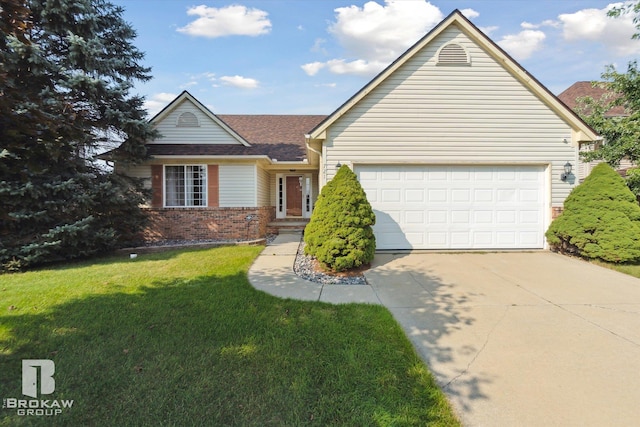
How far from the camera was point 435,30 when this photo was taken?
314 inches

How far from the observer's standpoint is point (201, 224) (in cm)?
1091

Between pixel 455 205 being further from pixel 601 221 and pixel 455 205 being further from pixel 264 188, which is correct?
pixel 264 188

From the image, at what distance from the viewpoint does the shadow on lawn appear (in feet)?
7.62

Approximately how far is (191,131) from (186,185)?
7.16 feet

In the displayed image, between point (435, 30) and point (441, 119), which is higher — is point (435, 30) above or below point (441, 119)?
above

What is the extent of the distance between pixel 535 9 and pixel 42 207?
49.4 ft

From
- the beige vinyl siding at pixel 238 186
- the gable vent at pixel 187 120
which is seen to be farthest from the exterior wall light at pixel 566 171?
the gable vent at pixel 187 120

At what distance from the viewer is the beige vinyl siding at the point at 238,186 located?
1104 cm

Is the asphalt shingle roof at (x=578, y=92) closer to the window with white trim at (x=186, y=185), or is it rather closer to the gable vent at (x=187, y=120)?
the gable vent at (x=187, y=120)

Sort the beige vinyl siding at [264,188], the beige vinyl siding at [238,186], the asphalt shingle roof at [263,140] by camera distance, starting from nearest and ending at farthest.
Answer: the asphalt shingle roof at [263,140] < the beige vinyl siding at [238,186] < the beige vinyl siding at [264,188]

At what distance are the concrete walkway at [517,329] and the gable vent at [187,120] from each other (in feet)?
24.1

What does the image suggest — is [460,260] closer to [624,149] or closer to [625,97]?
[624,149]

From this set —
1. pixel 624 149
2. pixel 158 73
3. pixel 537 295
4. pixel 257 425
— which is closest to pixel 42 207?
pixel 158 73

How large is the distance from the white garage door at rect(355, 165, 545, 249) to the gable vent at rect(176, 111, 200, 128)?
7.20 metres
